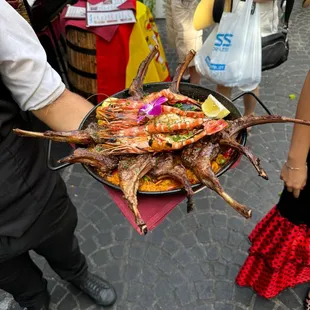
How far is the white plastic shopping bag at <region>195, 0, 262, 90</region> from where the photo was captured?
3082 millimetres

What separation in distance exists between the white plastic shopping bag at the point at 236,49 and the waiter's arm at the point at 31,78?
1698 millimetres

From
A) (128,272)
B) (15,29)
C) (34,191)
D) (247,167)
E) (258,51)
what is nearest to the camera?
(15,29)

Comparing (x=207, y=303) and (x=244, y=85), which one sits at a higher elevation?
(x=244, y=85)

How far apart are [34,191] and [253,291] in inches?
76.8

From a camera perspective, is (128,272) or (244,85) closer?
(128,272)

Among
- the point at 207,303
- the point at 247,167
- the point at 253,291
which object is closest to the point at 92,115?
the point at 207,303

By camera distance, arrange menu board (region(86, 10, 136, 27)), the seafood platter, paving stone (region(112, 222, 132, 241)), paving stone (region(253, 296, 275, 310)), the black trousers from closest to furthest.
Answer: the seafood platter, the black trousers, paving stone (region(253, 296, 275, 310)), paving stone (region(112, 222, 132, 241)), menu board (region(86, 10, 136, 27))

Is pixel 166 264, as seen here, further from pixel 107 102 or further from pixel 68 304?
pixel 107 102

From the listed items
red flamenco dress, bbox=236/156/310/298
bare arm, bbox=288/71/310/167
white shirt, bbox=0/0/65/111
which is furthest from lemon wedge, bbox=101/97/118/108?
red flamenco dress, bbox=236/156/310/298

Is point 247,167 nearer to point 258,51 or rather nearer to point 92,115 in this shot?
point 258,51

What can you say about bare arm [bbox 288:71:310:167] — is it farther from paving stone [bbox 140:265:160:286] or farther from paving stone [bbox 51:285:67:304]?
paving stone [bbox 51:285:67:304]

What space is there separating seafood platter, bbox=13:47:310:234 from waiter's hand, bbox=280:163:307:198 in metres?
0.42

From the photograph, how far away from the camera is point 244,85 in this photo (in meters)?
3.46

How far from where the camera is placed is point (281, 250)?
2.43 metres
